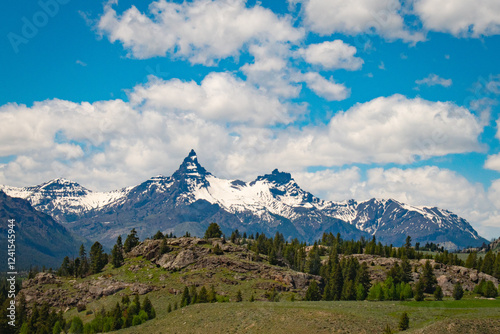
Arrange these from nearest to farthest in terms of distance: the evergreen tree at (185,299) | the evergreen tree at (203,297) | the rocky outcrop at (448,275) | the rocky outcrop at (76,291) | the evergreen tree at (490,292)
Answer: the evergreen tree at (185,299) < the evergreen tree at (203,297) < the evergreen tree at (490,292) < the rocky outcrop at (448,275) < the rocky outcrop at (76,291)

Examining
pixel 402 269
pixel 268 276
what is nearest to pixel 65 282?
pixel 268 276

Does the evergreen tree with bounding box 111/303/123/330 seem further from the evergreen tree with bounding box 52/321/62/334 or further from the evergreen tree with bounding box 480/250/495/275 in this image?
the evergreen tree with bounding box 480/250/495/275

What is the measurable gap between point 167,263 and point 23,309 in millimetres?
57822

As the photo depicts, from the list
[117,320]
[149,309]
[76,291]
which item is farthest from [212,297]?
[76,291]

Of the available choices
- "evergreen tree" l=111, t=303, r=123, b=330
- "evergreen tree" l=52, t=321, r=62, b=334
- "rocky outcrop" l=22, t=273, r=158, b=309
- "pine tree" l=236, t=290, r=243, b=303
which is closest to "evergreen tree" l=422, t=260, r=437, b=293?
"pine tree" l=236, t=290, r=243, b=303

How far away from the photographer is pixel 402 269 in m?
175

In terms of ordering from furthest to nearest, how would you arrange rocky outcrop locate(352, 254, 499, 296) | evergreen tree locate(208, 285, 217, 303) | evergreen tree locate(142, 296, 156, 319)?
1. rocky outcrop locate(352, 254, 499, 296)
2. evergreen tree locate(208, 285, 217, 303)
3. evergreen tree locate(142, 296, 156, 319)

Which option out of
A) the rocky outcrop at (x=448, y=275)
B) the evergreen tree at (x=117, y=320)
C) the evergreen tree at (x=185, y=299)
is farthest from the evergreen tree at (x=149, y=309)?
the rocky outcrop at (x=448, y=275)

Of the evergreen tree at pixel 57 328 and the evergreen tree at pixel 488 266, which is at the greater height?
the evergreen tree at pixel 488 266

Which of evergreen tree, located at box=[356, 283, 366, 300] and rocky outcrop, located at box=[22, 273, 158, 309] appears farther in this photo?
rocky outcrop, located at box=[22, 273, 158, 309]

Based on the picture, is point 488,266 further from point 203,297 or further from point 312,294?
point 203,297

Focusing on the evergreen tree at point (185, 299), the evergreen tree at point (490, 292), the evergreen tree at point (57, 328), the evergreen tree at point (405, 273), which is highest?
the evergreen tree at point (405, 273)

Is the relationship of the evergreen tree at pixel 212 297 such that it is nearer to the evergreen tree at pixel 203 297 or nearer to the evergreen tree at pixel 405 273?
the evergreen tree at pixel 203 297

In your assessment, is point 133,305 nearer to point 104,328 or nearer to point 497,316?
point 104,328
